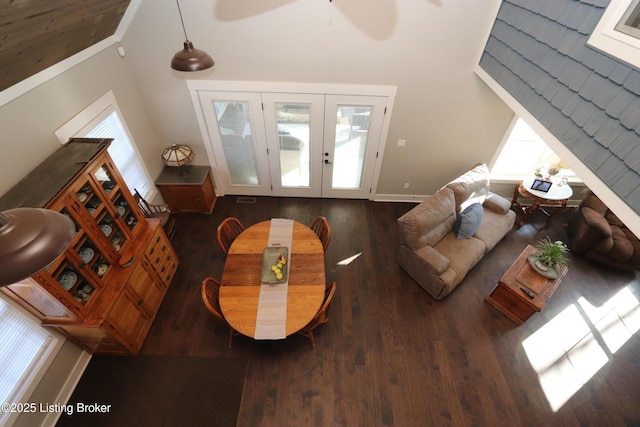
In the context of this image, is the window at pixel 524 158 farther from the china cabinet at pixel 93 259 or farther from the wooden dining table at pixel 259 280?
the china cabinet at pixel 93 259

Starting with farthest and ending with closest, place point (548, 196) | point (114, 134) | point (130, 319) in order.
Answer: point (548, 196) → point (114, 134) → point (130, 319)

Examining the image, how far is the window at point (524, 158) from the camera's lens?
420 cm

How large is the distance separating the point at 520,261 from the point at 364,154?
2.35m

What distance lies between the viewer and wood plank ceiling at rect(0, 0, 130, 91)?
68.8 inches

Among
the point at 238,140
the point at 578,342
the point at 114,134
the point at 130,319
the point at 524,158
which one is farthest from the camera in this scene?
the point at 524,158

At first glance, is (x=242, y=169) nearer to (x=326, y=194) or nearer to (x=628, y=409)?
(x=326, y=194)

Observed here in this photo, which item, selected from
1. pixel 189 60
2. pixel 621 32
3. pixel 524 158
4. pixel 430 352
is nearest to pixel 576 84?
pixel 621 32

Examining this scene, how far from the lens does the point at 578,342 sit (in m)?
3.17

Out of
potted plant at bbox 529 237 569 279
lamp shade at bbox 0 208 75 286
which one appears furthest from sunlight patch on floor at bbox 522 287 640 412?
lamp shade at bbox 0 208 75 286

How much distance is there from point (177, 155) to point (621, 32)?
4396mm

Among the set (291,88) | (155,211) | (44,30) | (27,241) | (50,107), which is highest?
(44,30)

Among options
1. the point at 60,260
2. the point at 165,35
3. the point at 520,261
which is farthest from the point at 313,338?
Answer: the point at 165,35

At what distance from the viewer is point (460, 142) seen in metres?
4.10

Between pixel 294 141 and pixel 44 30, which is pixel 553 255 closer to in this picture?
pixel 294 141
